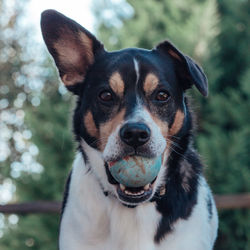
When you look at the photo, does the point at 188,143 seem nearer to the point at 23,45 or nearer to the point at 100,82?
the point at 100,82

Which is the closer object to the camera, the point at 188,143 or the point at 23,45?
the point at 188,143

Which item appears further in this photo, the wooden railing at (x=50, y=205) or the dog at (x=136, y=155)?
the wooden railing at (x=50, y=205)

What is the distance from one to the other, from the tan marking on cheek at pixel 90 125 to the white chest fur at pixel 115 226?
0.95 ft

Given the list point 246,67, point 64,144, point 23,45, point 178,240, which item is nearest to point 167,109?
point 178,240

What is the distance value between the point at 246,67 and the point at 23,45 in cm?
→ 825

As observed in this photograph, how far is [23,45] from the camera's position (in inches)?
526

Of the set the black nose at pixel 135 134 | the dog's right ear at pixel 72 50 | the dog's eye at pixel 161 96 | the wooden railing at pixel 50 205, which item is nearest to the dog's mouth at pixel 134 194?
the black nose at pixel 135 134

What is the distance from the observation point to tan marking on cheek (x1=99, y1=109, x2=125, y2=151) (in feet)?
9.20

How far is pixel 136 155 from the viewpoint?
2660 millimetres

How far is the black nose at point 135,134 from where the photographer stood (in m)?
2.58

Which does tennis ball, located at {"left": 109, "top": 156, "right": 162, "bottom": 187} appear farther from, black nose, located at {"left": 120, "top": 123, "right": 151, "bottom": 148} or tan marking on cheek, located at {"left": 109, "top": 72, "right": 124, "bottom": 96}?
tan marking on cheek, located at {"left": 109, "top": 72, "right": 124, "bottom": 96}

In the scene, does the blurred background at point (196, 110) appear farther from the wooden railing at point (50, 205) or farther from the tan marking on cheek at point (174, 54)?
the tan marking on cheek at point (174, 54)

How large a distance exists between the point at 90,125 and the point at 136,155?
1.54 feet

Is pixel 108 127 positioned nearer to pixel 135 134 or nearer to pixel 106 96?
pixel 106 96
